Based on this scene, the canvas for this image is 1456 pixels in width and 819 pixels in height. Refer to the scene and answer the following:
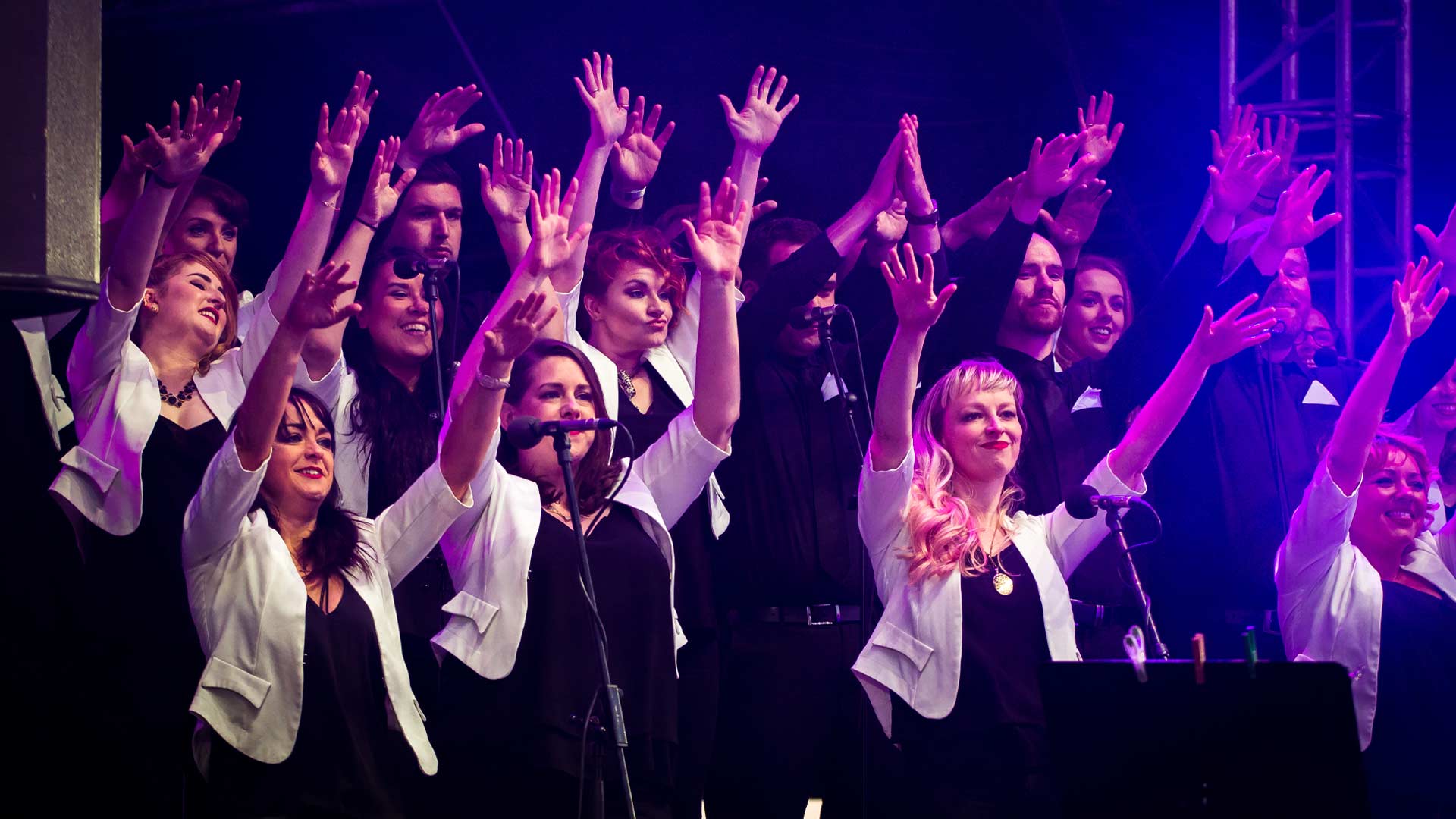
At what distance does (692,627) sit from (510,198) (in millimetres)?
1336

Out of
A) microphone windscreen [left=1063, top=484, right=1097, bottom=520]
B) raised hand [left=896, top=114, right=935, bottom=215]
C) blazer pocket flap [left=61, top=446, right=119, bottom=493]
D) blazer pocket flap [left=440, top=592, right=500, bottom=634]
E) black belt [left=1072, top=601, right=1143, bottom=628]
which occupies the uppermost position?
raised hand [left=896, top=114, right=935, bottom=215]

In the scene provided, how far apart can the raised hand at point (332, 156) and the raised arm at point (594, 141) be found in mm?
640

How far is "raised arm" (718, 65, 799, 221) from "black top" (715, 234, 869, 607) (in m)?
0.32

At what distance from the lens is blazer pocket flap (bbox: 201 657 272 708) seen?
316 cm

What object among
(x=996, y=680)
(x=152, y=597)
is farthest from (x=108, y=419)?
(x=996, y=680)

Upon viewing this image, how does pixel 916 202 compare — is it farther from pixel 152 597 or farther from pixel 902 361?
pixel 152 597

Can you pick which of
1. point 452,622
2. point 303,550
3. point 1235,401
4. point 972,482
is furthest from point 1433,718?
point 303,550

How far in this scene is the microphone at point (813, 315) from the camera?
157 inches

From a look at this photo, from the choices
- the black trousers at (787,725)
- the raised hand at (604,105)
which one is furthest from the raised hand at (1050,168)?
the black trousers at (787,725)

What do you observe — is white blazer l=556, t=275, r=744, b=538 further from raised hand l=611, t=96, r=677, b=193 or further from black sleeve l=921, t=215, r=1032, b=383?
black sleeve l=921, t=215, r=1032, b=383

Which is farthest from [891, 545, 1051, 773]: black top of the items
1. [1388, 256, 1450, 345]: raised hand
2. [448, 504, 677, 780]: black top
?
[1388, 256, 1450, 345]: raised hand

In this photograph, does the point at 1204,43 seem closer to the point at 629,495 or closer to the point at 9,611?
the point at 629,495

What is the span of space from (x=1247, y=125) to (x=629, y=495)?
8.15 feet

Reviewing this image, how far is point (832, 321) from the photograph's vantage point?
4273 mm
